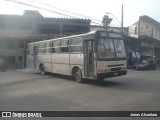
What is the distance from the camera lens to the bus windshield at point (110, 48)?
13.4 metres

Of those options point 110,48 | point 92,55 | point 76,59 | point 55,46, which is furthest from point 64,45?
point 110,48

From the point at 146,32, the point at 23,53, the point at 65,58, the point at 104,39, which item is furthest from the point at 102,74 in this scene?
the point at 146,32

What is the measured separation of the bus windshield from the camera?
13.4m

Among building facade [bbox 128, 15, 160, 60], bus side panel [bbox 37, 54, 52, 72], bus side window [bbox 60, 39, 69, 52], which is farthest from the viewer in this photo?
building facade [bbox 128, 15, 160, 60]

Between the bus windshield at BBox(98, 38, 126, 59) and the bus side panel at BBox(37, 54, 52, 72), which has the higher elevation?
the bus windshield at BBox(98, 38, 126, 59)

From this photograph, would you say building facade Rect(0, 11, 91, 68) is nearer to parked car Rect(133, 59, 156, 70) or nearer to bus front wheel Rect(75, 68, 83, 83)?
parked car Rect(133, 59, 156, 70)

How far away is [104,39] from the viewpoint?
13.6 m

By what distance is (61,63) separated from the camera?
1717cm

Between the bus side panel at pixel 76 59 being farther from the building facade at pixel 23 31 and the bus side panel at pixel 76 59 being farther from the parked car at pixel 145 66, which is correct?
the building facade at pixel 23 31

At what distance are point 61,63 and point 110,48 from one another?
185 inches

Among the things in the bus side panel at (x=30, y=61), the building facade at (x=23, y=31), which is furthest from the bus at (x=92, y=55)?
the building facade at (x=23, y=31)

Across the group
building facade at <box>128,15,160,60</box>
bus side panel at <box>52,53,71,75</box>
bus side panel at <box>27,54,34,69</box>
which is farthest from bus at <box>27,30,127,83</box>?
building facade at <box>128,15,160,60</box>

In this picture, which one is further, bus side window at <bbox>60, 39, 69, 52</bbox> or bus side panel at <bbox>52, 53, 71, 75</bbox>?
bus side window at <bbox>60, 39, 69, 52</bbox>

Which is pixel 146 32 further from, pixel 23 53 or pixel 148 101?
pixel 148 101
